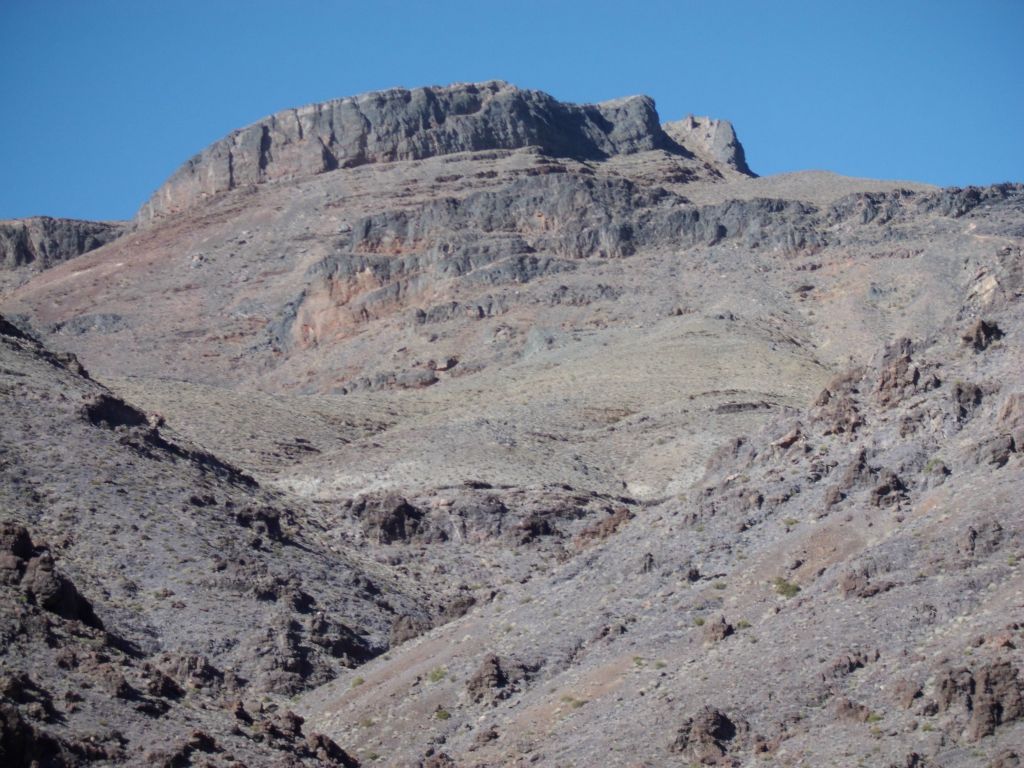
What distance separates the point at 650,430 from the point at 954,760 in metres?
47.7

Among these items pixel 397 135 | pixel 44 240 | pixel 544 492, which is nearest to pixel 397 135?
→ pixel 397 135

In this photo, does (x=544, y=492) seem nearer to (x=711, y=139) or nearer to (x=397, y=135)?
(x=397, y=135)

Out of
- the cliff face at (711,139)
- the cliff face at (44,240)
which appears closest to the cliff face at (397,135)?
the cliff face at (44,240)

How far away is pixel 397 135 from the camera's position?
15275 cm

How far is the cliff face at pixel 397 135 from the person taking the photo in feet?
498

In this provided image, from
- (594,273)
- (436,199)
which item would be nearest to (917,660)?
(594,273)

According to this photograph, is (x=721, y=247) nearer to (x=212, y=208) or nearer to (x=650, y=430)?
(x=650, y=430)

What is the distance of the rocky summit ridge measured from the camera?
3192 cm

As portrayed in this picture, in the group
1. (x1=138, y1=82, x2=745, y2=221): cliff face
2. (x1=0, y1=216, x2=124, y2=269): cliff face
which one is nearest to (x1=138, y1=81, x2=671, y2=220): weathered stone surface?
(x1=138, y1=82, x2=745, y2=221): cliff face

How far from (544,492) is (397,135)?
301 feet

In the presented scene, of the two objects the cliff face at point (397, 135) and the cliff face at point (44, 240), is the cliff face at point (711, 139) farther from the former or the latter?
the cliff face at point (44, 240)

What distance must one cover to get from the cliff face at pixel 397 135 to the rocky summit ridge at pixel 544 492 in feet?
52.7

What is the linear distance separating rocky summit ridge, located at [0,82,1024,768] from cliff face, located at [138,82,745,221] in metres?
16.1

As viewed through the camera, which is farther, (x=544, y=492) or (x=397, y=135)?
(x=397, y=135)
